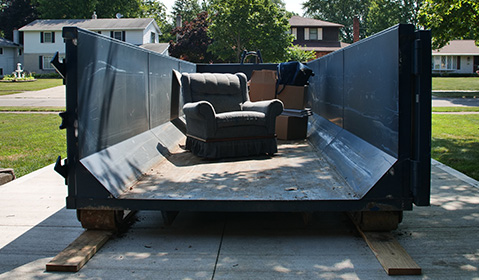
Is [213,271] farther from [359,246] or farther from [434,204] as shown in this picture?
[434,204]

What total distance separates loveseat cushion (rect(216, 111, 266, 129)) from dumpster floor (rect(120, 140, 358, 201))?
45cm

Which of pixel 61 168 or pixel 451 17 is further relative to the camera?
pixel 451 17

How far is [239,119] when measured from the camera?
5.99m

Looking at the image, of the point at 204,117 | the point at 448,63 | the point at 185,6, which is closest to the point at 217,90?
the point at 204,117

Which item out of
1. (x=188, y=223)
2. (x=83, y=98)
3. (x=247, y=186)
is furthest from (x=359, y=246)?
(x=83, y=98)

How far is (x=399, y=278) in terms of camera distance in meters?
3.13

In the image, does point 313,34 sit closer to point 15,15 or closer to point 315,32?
point 315,32

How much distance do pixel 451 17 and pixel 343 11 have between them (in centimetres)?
5782

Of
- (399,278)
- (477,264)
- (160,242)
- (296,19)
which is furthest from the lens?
(296,19)

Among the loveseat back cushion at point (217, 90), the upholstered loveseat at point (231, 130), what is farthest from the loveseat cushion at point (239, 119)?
the loveseat back cushion at point (217, 90)

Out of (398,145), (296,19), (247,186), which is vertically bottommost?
(247,186)

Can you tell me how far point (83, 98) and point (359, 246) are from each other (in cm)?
243

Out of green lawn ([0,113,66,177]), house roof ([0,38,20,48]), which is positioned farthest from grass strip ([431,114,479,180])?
house roof ([0,38,20,48])

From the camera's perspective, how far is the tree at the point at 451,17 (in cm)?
1097
